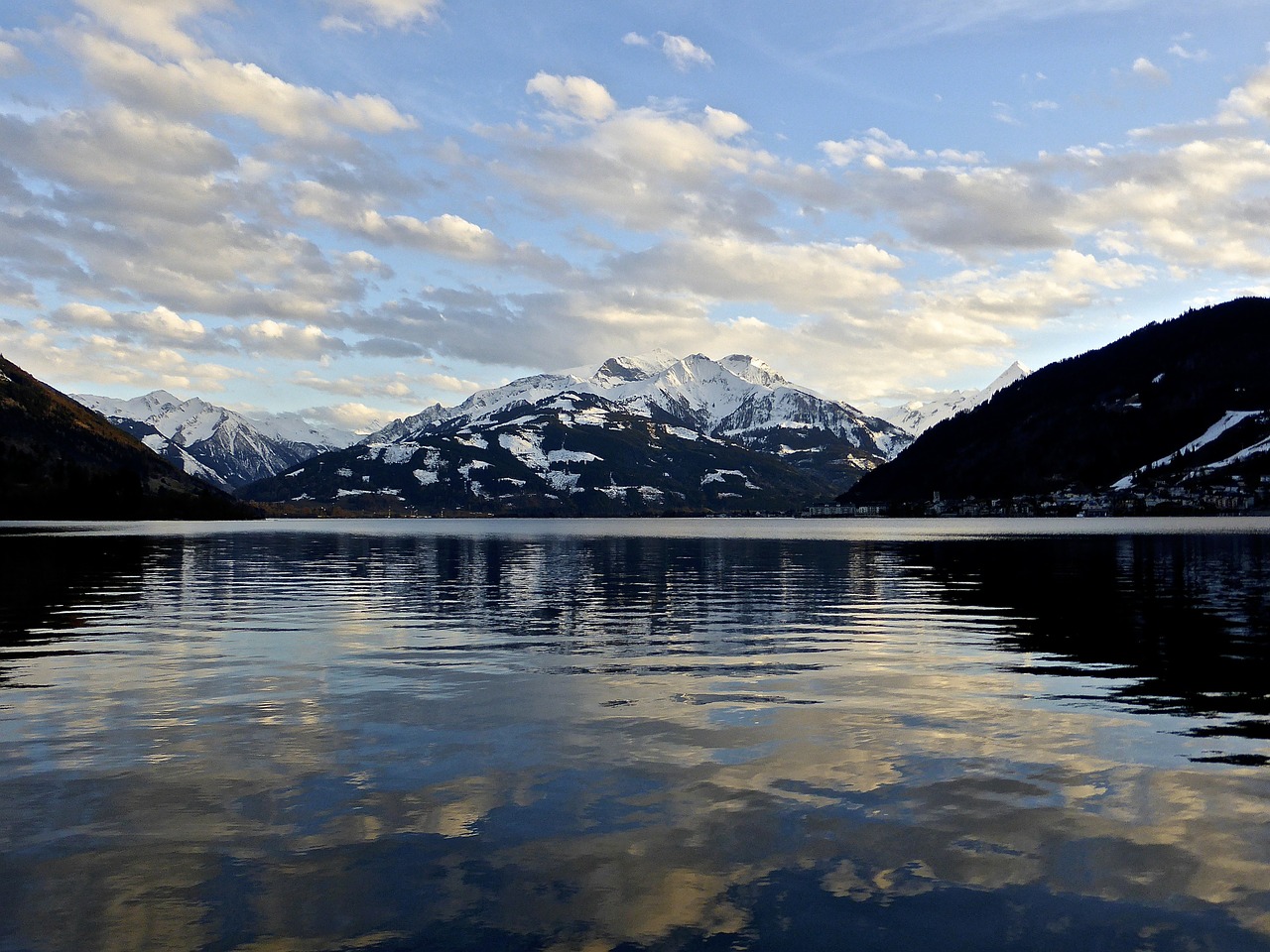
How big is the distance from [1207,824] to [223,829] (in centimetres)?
1837

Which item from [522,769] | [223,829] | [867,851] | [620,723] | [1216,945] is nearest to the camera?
[1216,945]

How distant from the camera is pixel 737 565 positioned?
352ft

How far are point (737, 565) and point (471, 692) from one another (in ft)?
254

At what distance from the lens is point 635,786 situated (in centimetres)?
2055

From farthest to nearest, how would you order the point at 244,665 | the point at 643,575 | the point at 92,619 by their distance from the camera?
the point at 643,575, the point at 92,619, the point at 244,665

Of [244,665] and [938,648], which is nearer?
[244,665]

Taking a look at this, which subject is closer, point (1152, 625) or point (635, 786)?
point (635, 786)

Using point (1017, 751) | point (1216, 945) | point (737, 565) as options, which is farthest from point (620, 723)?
point (737, 565)

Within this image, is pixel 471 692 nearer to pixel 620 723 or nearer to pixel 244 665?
pixel 620 723

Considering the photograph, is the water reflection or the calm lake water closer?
the calm lake water

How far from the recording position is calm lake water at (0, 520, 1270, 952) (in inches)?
548

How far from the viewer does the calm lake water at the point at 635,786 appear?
13.9 metres

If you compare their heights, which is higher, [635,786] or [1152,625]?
[635,786]

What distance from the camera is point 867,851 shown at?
16.5 m
